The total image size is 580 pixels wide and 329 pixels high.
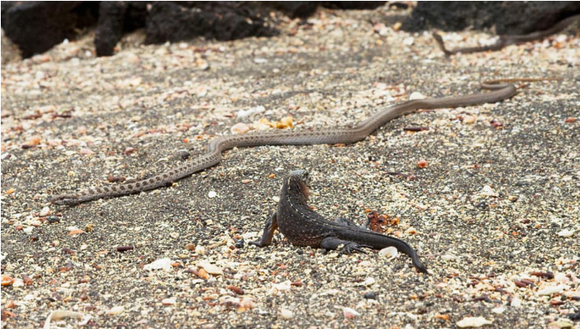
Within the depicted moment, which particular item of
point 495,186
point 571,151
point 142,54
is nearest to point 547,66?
point 571,151

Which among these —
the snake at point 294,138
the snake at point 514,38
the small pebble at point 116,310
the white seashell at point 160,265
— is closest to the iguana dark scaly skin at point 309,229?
the white seashell at point 160,265

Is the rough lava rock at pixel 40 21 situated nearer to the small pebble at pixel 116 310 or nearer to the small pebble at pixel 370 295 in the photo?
the small pebble at pixel 116 310

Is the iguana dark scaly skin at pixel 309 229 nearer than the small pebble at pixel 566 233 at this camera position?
Yes

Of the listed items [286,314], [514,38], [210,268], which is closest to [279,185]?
[210,268]

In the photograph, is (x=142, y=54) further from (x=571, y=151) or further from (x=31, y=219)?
(x=571, y=151)

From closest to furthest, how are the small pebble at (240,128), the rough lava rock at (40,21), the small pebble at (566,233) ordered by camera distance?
the small pebble at (566,233), the small pebble at (240,128), the rough lava rock at (40,21)

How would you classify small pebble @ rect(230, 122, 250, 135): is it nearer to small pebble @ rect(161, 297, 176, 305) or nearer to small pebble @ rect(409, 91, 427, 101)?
small pebble @ rect(409, 91, 427, 101)

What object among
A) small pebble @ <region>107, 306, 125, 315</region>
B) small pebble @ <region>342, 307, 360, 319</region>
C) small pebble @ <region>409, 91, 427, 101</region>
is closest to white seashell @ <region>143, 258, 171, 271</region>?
small pebble @ <region>107, 306, 125, 315</region>
